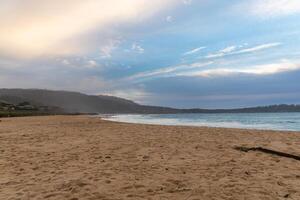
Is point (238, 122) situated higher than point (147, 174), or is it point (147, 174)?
point (238, 122)

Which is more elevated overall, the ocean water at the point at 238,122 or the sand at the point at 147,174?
the ocean water at the point at 238,122

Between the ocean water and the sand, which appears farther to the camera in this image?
the ocean water

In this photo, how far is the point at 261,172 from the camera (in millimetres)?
8906

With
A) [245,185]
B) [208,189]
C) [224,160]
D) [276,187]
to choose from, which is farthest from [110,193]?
[224,160]

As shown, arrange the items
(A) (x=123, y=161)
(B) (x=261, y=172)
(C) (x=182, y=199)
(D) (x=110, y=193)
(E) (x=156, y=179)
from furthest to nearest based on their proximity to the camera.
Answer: (A) (x=123, y=161) < (B) (x=261, y=172) < (E) (x=156, y=179) < (D) (x=110, y=193) < (C) (x=182, y=199)

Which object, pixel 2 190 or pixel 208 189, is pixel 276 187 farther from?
pixel 2 190

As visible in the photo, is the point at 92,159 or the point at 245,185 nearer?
the point at 245,185

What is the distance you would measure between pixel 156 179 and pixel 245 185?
1.97 metres

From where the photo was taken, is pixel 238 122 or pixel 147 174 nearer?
pixel 147 174

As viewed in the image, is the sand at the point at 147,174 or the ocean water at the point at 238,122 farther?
the ocean water at the point at 238,122

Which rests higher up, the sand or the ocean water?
the ocean water

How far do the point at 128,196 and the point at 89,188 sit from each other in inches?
42.1

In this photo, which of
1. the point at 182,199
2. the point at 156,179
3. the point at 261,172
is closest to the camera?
the point at 182,199

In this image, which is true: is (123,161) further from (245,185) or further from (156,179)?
(245,185)
